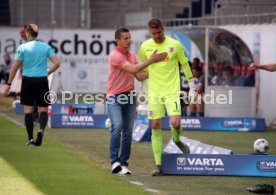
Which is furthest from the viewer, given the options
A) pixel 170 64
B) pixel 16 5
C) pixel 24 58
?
pixel 16 5

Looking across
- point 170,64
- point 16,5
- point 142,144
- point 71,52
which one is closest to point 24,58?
point 142,144

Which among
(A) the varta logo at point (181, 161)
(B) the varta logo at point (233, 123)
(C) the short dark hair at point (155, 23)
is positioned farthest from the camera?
(B) the varta logo at point (233, 123)

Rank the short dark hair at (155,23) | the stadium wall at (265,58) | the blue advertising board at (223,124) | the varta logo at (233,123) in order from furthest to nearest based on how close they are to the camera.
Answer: the stadium wall at (265,58) → the varta logo at (233,123) → the blue advertising board at (223,124) → the short dark hair at (155,23)

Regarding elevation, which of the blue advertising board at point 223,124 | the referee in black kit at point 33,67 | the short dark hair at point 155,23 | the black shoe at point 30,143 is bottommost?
the blue advertising board at point 223,124

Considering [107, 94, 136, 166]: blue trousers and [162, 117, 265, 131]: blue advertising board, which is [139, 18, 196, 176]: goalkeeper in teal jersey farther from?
[162, 117, 265, 131]: blue advertising board

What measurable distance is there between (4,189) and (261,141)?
5.10m

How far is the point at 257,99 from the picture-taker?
2625cm

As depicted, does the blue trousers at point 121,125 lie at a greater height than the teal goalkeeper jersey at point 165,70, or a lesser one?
lesser

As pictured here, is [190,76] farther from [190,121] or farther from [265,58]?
[265,58]

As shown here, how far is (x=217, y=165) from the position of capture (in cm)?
1377

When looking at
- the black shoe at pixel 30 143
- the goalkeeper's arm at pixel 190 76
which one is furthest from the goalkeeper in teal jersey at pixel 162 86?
the black shoe at pixel 30 143

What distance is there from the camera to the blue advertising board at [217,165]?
13.7 m

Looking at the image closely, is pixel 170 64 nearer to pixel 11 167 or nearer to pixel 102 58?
pixel 11 167

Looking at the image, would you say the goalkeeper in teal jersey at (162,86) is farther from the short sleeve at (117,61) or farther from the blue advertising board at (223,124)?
the blue advertising board at (223,124)
